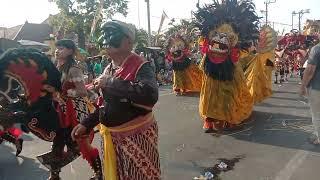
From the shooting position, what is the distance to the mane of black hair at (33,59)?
4309mm

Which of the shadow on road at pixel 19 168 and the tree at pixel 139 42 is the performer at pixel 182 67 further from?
the shadow on road at pixel 19 168

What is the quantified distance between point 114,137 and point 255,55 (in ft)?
27.2

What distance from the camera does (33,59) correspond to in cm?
438

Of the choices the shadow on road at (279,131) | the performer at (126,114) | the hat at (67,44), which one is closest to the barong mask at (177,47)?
the shadow on road at (279,131)

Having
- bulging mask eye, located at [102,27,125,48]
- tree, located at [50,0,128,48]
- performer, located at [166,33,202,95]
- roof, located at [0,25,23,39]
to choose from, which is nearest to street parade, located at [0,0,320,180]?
bulging mask eye, located at [102,27,125,48]

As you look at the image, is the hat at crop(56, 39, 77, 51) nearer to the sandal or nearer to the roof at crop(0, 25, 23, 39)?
the sandal

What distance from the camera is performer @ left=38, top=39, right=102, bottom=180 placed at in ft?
15.8

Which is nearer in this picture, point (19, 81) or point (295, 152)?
point (19, 81)

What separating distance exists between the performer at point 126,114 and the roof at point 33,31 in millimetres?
42794

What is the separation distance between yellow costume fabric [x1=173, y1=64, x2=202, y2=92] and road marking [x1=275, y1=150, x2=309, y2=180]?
8.36m

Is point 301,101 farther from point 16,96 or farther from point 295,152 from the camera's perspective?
point 16,96

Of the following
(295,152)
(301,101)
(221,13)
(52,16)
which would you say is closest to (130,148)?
(295,152)

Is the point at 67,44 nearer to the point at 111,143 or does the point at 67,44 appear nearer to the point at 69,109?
the point at 69,109

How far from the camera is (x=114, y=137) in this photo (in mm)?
3562
